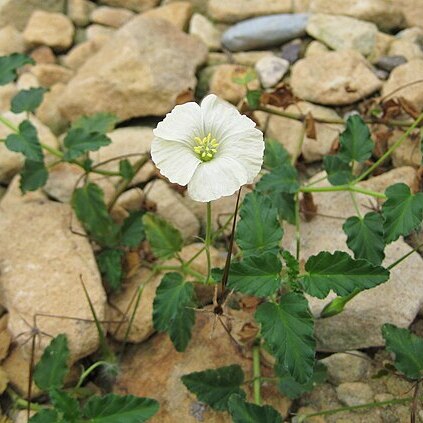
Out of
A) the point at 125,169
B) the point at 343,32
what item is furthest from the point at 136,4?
the point at 125,169

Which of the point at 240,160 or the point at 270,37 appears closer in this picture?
the point at 240,160

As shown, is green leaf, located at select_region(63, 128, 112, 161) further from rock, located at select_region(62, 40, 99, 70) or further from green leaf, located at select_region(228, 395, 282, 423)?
green leaf, located at select_region(228, 395, 282, 423)

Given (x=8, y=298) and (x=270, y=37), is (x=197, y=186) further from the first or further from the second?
(x=270, y=37)

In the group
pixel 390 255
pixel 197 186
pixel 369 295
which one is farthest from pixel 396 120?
pixel 197 186

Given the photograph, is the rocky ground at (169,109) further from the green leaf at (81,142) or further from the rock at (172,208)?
the green leaf at (81,142)

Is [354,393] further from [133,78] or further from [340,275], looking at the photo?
[133,78]

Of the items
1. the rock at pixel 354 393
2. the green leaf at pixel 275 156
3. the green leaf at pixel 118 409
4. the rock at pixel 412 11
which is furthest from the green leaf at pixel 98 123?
the rock at pixel 412 11

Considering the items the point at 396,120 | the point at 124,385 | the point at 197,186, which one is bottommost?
the point at 124,385

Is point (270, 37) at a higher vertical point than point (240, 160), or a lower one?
lower
